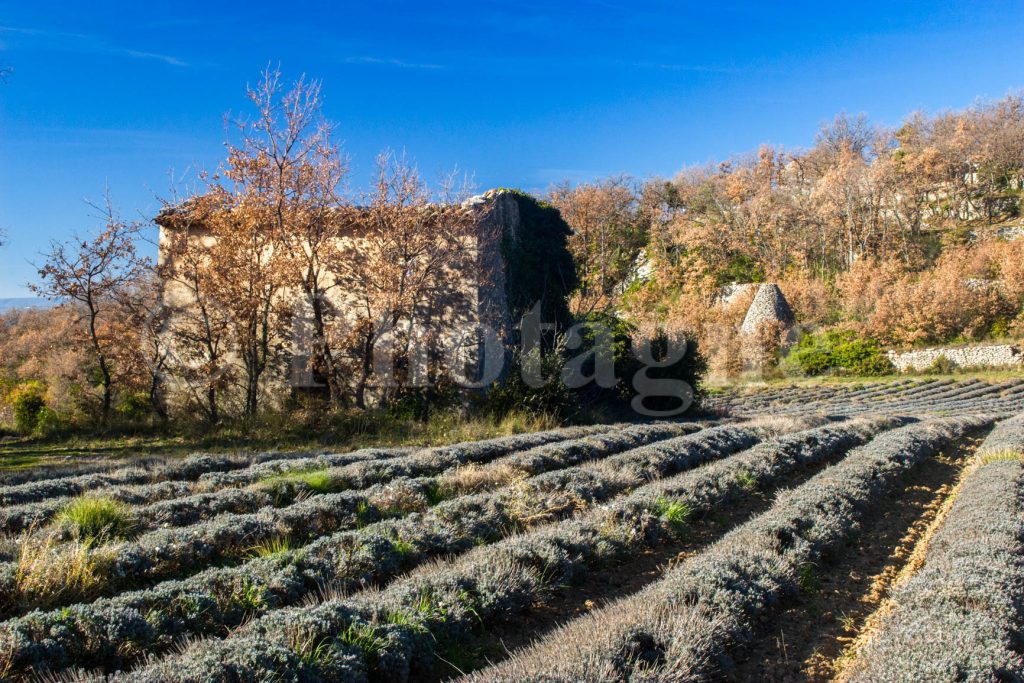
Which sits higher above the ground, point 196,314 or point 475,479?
point 196,314

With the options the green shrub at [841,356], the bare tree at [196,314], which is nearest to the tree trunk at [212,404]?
the bare tree at [196,314]

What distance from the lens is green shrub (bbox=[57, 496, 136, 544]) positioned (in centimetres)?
546

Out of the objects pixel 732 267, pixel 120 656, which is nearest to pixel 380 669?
pixel 120 656

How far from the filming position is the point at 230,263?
43.5 feet

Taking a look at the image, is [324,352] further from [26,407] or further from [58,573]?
[58,573]

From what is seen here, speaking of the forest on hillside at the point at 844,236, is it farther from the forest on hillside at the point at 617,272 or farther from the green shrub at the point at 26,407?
the green shrub at the point at 26,407

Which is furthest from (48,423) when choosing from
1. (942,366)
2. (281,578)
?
(942,366)

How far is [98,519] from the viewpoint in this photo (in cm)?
566

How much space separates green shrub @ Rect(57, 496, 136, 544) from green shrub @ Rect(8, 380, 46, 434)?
7880mm

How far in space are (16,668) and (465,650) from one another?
→ 7.56ft

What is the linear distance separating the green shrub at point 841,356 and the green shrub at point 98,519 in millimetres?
32716

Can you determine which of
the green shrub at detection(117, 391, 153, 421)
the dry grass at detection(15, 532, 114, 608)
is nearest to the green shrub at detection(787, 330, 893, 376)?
the green shrub at detection(117, 391, 153, 421)

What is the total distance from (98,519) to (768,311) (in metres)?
34.9

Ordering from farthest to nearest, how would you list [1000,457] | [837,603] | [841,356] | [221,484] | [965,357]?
[841,356], [965,357], [1000,457], [221,484], [837,603]
